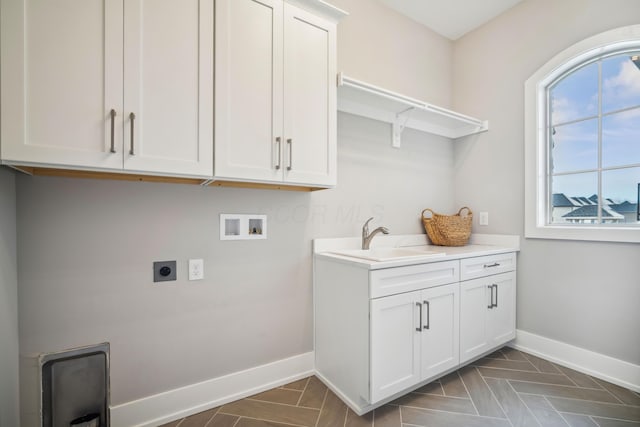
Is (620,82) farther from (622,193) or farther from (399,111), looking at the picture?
(399,111)

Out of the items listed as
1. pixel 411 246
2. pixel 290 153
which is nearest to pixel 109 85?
pixel 290 153

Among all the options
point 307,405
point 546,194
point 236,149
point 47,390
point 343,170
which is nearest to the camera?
point 47,390

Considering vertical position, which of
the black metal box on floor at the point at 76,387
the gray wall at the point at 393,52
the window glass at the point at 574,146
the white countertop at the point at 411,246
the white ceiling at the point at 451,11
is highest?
the white ceiling at the point at 451,11

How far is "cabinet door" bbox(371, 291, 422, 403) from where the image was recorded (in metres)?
1.56

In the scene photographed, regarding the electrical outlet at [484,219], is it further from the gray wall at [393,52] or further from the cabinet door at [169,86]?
the cabinet door at [169,86]

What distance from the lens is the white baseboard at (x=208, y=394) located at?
149cm

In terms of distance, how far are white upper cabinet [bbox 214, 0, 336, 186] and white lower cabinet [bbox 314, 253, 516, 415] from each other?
2.27 feet

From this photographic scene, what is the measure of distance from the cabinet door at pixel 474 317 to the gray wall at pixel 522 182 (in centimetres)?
54

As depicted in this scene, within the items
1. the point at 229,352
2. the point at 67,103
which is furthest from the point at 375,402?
the point at 67,103

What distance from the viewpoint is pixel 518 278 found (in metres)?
2.44

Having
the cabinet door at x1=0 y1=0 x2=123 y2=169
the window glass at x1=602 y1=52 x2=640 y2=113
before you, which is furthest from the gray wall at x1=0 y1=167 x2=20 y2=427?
the window glass at x1=602 y1=52 x2=640 y2=113

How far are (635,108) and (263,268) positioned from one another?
9.01ft

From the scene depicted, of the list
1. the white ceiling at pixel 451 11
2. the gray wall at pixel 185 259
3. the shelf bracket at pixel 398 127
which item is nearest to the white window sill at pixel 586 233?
the gray wall at pixel 185 259

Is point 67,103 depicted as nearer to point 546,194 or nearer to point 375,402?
point 375,402
